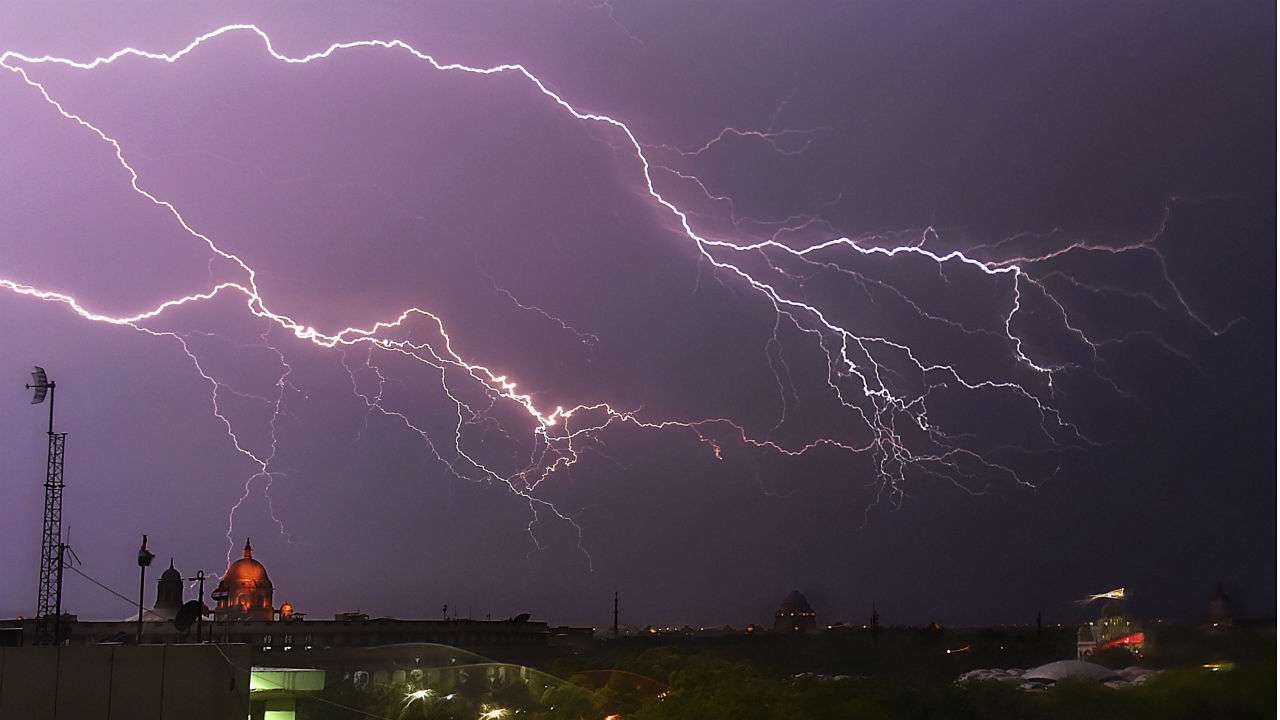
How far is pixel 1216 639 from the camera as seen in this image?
1981 centimetres

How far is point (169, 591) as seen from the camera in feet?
246

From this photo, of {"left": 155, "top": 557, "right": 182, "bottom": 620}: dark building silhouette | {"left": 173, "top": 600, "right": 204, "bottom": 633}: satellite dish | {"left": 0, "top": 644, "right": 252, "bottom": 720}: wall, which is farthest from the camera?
{"left": 155, "top": 557, "right": 182, "bottom": 620}: dark building silhouette

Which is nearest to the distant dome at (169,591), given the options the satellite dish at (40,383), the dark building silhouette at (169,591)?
the dark building silhouette at (169,591)

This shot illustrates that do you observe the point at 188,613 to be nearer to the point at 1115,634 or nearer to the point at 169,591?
the point at 1115,634

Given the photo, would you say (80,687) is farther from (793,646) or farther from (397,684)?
(793,646)

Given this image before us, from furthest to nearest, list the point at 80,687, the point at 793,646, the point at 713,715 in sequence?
1. the point at 793,646
2. the point at 713,715
3. the point at 80,687

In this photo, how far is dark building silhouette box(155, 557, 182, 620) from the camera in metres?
74.0

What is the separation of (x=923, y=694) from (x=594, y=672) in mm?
14906

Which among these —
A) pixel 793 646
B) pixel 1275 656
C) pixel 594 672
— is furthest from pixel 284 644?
→ pixel 1275 656

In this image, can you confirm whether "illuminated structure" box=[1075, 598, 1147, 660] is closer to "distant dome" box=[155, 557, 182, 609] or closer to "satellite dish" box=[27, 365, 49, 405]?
"satellite dish" box=[27, 365, 49, 405]

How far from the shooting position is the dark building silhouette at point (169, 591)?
73988 millimetres

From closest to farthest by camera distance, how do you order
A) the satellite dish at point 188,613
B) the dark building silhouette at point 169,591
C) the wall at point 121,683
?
the wall at point 121,683, the satellite dish at point 188,613, the dark building silhouette at point 169,591

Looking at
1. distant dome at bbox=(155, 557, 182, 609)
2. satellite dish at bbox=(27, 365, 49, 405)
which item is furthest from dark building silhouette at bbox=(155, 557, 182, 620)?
satellite dish at bbox=(27, 365, 49, 405)

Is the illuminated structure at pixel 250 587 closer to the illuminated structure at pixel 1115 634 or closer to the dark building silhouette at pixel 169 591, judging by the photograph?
the dark building silhouette at pixel 169 591
